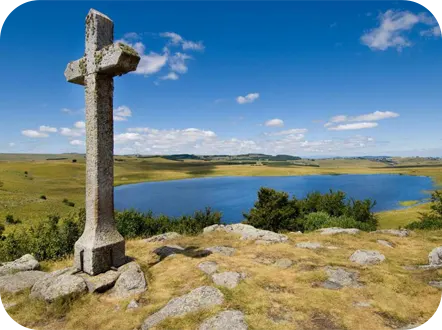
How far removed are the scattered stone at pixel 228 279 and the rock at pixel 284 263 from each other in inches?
73.9

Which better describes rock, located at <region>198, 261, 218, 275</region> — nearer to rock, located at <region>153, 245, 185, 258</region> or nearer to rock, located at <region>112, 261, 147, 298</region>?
Answer: rock, located at <region>112, 261, 147, 298</region>

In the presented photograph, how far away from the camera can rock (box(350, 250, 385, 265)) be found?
988cm

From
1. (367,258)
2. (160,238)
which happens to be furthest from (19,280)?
(367,258)

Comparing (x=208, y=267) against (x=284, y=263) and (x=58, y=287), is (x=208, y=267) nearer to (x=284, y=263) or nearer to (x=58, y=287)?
(x=284, y=263)

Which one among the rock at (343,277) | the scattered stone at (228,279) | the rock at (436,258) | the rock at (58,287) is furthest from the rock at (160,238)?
the rock at (436,258)

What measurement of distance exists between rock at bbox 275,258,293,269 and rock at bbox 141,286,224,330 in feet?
10.7

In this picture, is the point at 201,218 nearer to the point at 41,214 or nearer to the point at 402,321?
the point at 402,321

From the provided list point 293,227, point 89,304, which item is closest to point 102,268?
point 89,304

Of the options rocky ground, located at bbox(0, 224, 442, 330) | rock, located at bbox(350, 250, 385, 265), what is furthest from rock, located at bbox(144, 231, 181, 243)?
rock, located at bbox(350, 250, 385, 265)

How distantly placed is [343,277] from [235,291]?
3455mm

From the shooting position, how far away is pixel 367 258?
10008 millimetres

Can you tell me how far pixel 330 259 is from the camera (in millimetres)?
10305

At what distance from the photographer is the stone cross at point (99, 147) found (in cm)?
887

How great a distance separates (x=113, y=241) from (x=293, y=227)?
28.9 meters
